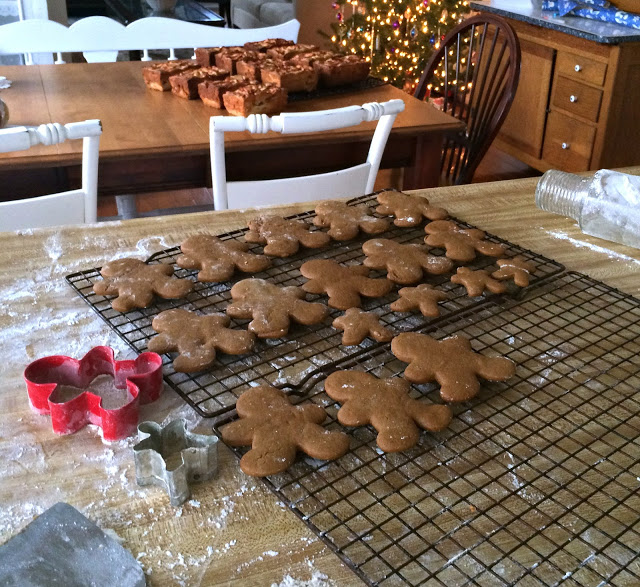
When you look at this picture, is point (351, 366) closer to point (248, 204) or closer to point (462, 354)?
point (462, 354)

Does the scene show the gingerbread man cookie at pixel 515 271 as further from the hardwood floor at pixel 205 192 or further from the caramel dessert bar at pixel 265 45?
the caramel dessert bar at pixel 265 45

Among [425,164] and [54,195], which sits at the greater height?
[54,195]

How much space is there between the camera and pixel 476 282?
1.08 metres

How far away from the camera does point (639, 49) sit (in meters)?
3.24

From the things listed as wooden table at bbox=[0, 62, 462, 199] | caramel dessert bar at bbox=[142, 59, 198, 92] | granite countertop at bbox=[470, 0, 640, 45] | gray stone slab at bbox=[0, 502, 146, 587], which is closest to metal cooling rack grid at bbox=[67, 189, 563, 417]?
gray stone slab at bbox=[0, 502, 146, 587]

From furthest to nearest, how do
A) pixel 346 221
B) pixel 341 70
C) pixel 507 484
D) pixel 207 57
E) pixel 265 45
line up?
pixel 265 45
pixel 207 57
pixel 341 70
pixel 346 221
pixel 507 484

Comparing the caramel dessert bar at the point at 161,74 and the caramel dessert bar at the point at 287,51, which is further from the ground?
the caramel dessert bar at the point at 287,51

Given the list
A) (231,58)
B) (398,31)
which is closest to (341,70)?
(231,58)

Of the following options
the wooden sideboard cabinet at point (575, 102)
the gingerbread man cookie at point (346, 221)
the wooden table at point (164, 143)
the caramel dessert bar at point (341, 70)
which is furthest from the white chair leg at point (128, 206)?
the wooden sideboard cabinet at point (575, 102)

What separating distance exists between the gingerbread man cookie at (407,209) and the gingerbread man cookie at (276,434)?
564 mm

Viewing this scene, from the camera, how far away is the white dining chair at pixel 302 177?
155 cm

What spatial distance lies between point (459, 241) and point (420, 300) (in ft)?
0.69

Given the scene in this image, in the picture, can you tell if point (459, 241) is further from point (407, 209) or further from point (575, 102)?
point (575, 102)

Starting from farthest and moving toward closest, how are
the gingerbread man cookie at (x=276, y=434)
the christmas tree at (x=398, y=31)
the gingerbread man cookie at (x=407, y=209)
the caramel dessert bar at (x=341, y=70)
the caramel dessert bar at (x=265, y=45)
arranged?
1. the christmas tree at (x=398, y=31)
2. the caramel dessert bar at (x=265, y=45)
3. the caramel dessert bar at (x=341, y=70)
4. the gingerbread man cookie at (x=407, y=209)
5. the gingerbread man cookie at (x=276, y=434)
